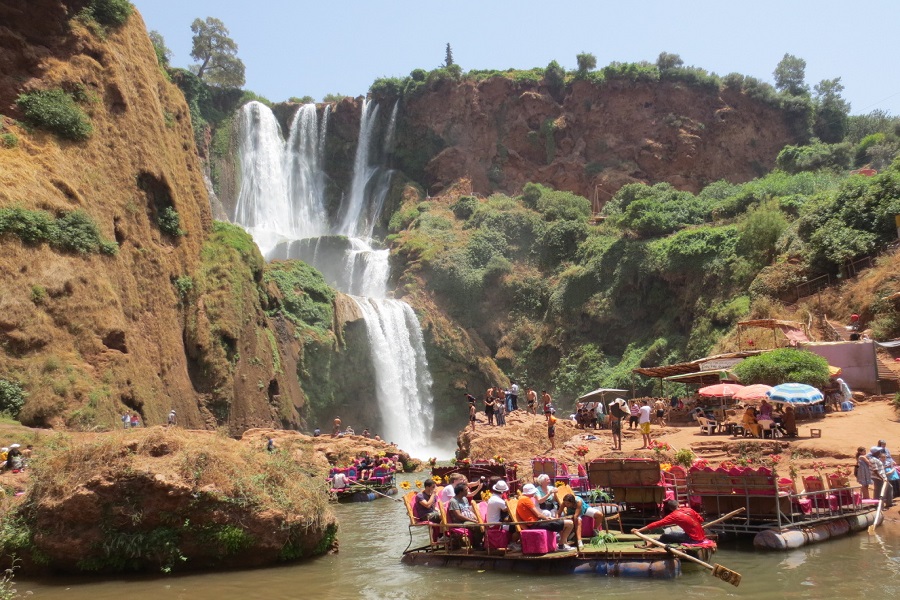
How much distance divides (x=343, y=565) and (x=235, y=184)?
175 ft

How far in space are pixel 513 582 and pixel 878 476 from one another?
825cm

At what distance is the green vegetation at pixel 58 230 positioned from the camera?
21.6 meters

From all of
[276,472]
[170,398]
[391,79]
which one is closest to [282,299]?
[170,398]

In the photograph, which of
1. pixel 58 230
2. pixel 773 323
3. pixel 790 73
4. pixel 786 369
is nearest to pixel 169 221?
pixel 58 230

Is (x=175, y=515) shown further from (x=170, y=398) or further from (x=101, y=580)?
(x=170, y=398)

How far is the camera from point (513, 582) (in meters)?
10.8

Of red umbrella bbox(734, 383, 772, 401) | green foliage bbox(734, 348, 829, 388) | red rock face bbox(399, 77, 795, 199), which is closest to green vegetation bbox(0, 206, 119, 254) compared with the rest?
red umbrella bbox(734, 383, 772, 401)

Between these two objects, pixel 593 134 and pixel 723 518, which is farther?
pixel 593 134

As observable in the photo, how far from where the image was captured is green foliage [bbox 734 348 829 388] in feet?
72.7

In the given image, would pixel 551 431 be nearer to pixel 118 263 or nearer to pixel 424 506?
pixel 424 506

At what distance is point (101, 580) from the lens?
10.8m

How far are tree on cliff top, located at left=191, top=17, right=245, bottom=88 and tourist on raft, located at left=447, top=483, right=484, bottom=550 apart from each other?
209ft

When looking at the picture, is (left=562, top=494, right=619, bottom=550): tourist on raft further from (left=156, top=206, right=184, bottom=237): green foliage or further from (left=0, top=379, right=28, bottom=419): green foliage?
(left=156, top=206, right=184, bottom=237): green foliage

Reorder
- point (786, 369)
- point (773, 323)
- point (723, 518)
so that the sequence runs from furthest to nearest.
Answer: point (773, 323)
point (786, 369)
point (723, 518)
